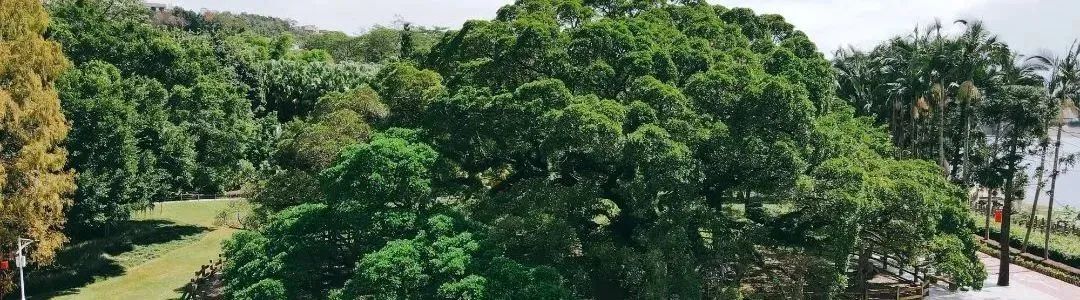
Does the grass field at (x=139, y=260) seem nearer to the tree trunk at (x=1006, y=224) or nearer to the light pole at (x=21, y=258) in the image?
the light pole at (x=21, y=258)

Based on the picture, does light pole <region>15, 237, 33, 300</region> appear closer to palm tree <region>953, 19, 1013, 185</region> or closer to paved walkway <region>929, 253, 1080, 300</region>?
paved walkway <region>929, 253, 1080, 300</region>

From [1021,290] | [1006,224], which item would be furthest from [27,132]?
[1021,290]

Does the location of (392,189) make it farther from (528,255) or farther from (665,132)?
(665,132)

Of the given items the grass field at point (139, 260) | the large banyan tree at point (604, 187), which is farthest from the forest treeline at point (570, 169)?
the grass field at point (139, 260)

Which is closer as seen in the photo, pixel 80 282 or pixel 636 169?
pixel 636 169

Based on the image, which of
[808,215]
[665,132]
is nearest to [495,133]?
[665,132]

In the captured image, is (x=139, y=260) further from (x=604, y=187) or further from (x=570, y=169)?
(x=604, y=187)
